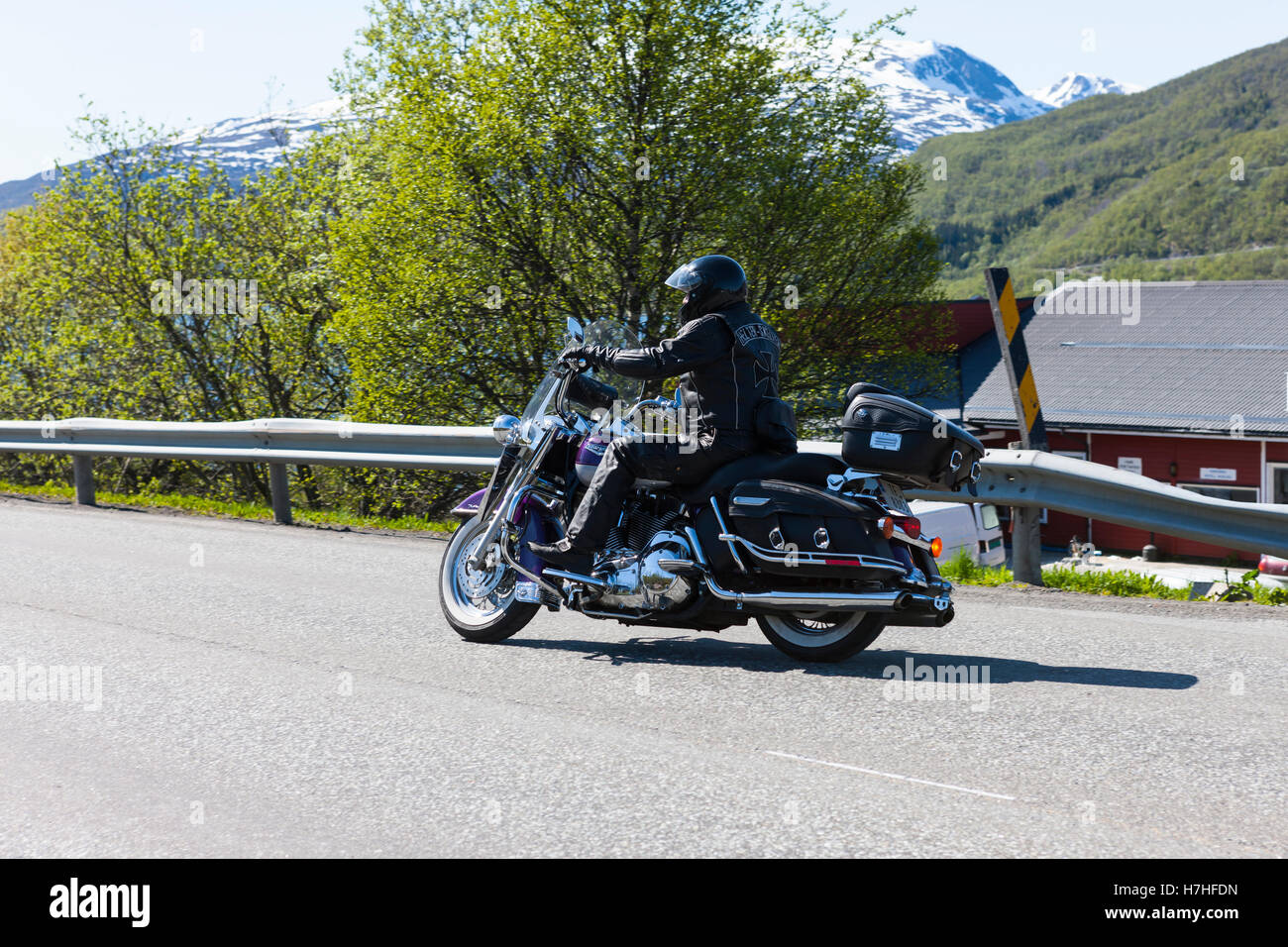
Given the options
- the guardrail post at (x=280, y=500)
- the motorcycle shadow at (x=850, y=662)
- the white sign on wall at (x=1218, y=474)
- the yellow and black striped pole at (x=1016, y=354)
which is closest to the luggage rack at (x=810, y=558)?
the motorcycle shadow at (x=850, y=662)

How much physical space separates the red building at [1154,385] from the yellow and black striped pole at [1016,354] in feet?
63.5

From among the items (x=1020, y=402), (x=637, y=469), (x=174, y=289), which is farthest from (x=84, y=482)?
(x=174, y=289)

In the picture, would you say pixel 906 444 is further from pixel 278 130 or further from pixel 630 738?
pixel 278 130

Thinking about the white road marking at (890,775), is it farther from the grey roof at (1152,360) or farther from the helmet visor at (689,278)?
the grey roof at (1152,360)

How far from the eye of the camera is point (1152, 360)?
34.7 metres

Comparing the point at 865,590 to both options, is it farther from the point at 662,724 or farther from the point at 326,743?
the point at 326,743

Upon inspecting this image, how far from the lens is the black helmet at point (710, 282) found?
19.7 ft

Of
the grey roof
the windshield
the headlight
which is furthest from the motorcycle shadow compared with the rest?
the grey roof

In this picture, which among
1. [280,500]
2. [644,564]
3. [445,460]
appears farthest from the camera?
[280,500]

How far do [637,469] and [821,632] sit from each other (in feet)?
3.89

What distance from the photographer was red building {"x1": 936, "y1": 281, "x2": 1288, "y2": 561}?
30.1 metres

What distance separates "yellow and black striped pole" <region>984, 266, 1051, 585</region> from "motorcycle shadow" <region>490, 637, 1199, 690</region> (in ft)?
8.02

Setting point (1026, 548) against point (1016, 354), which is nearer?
point (1026, 548)
